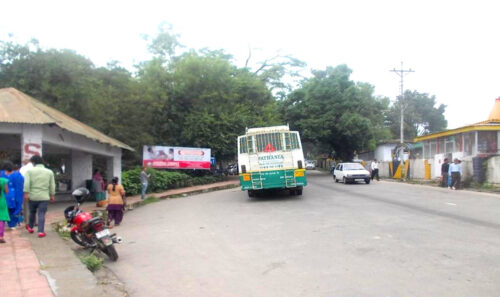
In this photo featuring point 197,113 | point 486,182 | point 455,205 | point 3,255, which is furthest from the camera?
point 197,113

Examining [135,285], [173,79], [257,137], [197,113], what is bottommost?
[135,285]

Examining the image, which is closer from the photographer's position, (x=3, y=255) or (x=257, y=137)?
(x=3, y=255)

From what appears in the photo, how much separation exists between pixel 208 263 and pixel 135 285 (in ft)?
4.65

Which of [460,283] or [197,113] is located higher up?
[197,113]

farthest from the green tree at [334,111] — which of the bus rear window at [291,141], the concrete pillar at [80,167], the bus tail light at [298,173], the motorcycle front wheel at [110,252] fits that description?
the motorcycle front wheel at [110,252]

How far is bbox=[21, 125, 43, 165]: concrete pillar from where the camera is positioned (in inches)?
519

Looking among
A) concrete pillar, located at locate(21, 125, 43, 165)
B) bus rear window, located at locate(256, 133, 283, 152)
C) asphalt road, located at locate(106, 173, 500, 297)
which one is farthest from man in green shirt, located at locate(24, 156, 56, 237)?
bus rear window, located at locate(256, 133, 283, 152)

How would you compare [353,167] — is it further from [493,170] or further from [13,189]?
[13,189]

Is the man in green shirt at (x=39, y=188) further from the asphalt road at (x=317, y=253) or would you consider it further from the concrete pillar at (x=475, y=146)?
the concrete pillar at (x=475, y=146)

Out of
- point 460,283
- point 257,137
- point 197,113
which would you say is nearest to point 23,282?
point 460,283

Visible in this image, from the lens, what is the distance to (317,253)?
24.1 feet

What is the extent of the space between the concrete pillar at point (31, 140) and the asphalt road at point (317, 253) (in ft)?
12.5

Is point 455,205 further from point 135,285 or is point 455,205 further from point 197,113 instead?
point 197,113

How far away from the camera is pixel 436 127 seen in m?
68.2
